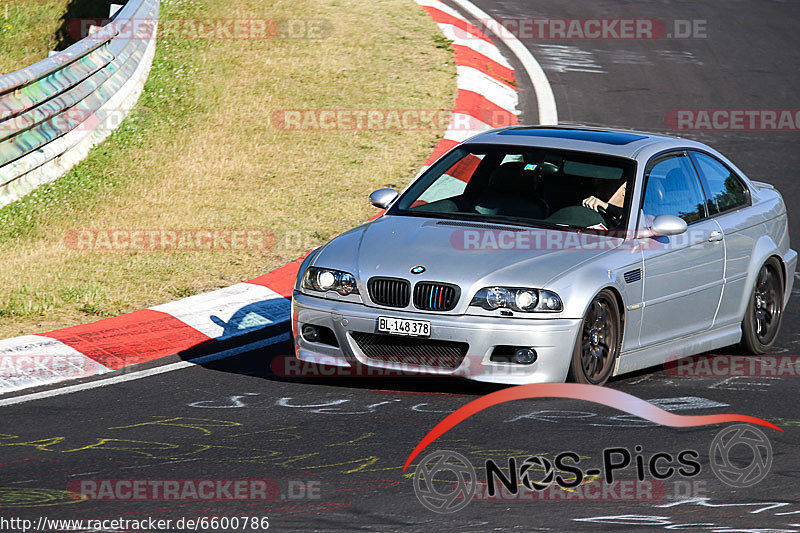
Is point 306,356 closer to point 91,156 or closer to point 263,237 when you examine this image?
point 263,237

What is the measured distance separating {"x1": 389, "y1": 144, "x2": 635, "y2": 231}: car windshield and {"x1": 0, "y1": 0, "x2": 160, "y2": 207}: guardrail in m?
5.01

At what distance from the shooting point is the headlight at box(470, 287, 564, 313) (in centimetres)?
725

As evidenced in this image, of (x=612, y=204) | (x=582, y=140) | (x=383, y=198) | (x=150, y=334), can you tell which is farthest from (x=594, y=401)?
(x=150, y=334)

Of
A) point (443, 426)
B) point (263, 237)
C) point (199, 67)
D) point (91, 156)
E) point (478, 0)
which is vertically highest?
point (478, 0)

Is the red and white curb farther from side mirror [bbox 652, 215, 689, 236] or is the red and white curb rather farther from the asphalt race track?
side mirror [bbox 652, 215, 689, 236]

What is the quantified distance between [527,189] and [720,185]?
1.56m

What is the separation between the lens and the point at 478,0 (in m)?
21.9

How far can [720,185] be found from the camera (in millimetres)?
9062

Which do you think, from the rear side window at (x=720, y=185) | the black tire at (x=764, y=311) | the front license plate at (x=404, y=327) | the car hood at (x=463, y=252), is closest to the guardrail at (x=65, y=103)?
the car hood at (x=463, y=252)

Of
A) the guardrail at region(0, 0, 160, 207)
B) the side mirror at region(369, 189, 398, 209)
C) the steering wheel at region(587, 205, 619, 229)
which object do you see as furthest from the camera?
the guardrail at region(0, 0, 160, 207)

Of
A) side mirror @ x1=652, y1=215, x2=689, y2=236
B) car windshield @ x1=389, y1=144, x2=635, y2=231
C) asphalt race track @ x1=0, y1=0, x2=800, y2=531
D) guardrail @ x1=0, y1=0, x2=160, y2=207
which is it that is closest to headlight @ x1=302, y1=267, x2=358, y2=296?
asphalt race track @ x1=0, y1=0, x2=800, y2=531

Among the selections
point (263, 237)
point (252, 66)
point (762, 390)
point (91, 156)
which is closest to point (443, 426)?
point (762, 390)

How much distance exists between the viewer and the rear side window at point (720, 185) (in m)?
8.89

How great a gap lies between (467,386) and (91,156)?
23.6ft
